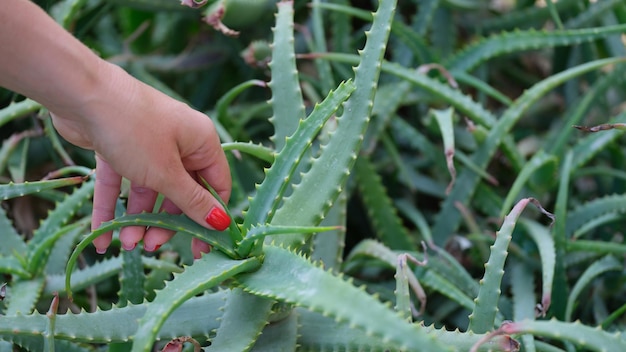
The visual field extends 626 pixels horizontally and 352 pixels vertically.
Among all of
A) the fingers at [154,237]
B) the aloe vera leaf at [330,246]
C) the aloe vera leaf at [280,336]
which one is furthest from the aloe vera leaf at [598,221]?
the fingers at [154,237]

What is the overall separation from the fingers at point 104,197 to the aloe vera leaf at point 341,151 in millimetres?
163

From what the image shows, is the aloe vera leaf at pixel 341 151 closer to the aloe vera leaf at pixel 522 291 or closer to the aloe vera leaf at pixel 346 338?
the aloe vera leaf at pixel 346 338

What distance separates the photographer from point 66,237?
2.92 feet

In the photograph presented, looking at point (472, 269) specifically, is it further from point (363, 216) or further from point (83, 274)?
point (83, 274)

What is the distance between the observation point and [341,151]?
688 millimetres

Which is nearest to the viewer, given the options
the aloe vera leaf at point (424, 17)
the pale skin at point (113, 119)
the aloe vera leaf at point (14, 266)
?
the pale skin at point (113, 119)

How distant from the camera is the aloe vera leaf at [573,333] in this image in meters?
0.52

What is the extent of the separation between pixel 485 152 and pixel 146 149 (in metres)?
0.56

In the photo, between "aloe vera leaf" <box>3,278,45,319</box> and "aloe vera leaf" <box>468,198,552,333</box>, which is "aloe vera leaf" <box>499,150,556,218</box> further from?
"aloe vera leaf" <box>3,278,45,319</box>

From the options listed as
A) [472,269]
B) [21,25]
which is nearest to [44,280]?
[21,25]

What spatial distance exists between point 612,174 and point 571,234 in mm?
124

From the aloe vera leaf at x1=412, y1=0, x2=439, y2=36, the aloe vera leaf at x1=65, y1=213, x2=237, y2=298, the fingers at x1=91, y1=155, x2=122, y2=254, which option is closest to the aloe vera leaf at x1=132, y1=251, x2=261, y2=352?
the aloe vera leaf at x1=65, y1=213, x2=237, y2=298

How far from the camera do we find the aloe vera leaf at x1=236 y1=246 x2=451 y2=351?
469mm

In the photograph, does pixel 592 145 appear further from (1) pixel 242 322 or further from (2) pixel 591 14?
(1) pixel 242 322
